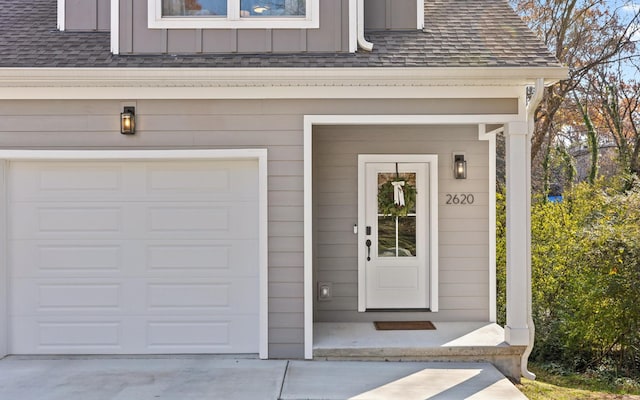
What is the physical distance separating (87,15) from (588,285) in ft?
20.2

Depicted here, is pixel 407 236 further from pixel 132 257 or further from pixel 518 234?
pixel 132 257

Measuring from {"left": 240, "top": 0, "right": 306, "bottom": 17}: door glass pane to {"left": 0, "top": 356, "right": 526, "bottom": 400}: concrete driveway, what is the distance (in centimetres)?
341

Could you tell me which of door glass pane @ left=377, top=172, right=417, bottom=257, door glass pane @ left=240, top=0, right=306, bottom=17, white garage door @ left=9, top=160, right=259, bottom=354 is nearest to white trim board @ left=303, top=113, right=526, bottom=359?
white garage door @ left=9, top=160, right=259, bottom=354

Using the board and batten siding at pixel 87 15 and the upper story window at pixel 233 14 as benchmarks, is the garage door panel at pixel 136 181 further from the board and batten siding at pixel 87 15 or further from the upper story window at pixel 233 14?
the board and batten siding at pixel 87 15

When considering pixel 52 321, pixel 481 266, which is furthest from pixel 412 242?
pixel 52 321

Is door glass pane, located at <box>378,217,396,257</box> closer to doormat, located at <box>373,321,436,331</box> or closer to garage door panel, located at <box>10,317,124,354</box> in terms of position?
doormat, located at <box>373,321,436,331</box>

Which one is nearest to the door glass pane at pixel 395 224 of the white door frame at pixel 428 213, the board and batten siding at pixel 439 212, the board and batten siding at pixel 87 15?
the white door frame at pixel 428 213

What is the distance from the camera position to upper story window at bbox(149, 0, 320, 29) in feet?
17.1

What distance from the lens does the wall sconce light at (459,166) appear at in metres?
6.20

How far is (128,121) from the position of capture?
16.3ft

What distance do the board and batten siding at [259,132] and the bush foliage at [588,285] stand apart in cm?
203

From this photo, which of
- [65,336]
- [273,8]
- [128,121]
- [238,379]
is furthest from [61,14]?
[238,379]

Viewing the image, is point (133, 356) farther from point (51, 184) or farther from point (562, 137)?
point (562, 137)

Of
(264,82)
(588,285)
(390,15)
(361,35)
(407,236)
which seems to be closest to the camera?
(264,82)
